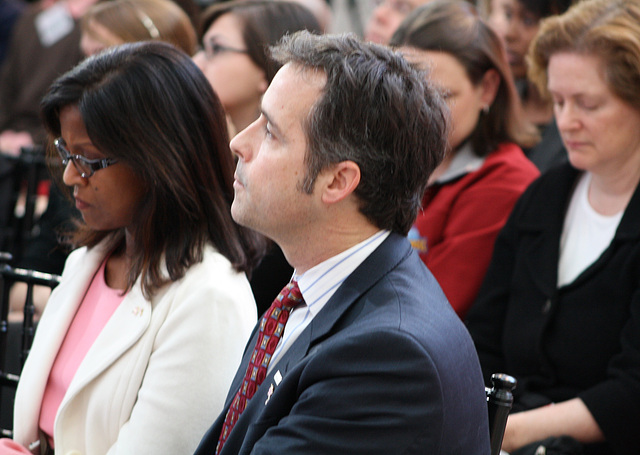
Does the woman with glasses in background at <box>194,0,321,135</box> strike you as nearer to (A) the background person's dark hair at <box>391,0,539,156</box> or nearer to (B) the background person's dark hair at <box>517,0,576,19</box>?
(A) the background person's dark hair at <box>391,0,539,156</box>

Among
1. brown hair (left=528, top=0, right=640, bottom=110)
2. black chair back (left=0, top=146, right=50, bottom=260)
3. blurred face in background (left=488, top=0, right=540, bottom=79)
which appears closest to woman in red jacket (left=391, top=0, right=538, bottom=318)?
brown hair (left=528, top=0, right=640, bottom=110)

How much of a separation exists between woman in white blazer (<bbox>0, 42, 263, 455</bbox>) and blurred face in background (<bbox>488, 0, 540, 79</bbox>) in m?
1.97

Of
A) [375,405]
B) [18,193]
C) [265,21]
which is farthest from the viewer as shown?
[18,193]

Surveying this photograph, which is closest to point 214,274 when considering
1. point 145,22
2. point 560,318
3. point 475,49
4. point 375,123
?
point 375,123

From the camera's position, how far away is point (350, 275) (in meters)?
1.37

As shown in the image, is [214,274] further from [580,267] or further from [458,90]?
[458,90]

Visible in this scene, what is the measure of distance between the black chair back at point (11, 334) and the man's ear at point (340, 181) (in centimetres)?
98

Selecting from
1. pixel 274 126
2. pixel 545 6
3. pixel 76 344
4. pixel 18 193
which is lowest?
pixel 18 193

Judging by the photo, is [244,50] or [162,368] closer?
[162,368]

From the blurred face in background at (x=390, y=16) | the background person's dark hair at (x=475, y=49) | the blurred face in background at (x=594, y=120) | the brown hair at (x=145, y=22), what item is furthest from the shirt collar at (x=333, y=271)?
the blurred face in background at (x=390, y=16)

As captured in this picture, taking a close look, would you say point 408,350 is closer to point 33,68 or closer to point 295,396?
point 295,396

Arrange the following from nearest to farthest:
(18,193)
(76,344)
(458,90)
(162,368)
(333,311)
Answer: (333,311) → (162,368) → (76,344) → (458,90) → (18,193)

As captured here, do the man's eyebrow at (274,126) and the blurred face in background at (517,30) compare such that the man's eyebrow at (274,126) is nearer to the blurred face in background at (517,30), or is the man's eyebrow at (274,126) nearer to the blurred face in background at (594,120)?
the blurred face in background at (594,120)

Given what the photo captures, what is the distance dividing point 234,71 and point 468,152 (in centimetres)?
94
